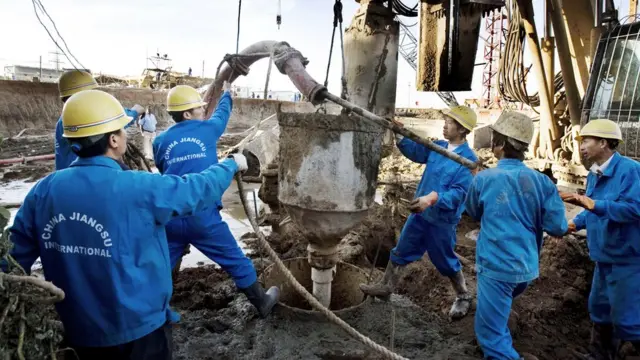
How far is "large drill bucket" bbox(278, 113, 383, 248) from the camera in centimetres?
309

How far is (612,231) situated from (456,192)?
44.3 inches

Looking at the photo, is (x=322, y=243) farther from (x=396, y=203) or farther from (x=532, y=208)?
(x=396, y=203)

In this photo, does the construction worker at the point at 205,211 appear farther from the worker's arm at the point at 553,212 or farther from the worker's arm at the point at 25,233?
the worker's arm at the point at 553,212

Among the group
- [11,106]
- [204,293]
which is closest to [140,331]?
[204,293]

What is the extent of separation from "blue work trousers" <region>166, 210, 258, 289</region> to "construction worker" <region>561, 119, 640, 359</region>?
95.2 inches

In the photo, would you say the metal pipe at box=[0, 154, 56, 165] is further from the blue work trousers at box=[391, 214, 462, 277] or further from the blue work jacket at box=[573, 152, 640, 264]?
the blue work jacket at box=[573, 152, 640, 264]

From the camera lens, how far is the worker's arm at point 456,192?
11.6 ft

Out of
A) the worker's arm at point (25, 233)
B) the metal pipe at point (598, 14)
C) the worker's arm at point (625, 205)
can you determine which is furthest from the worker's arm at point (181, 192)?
the metal pipe at point (598, 14)

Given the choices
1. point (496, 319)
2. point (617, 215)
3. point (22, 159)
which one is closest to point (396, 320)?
point (496, 319)

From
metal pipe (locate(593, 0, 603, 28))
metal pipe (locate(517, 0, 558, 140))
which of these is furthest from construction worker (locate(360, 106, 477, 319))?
metal pipe (locate(517, 0, 558, 140))

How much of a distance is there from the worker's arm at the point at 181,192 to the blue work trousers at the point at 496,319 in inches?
75.3

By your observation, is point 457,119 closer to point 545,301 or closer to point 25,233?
point 545,301

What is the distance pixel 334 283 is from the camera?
4.59 metres

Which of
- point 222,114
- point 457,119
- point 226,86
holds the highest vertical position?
point 226,86
